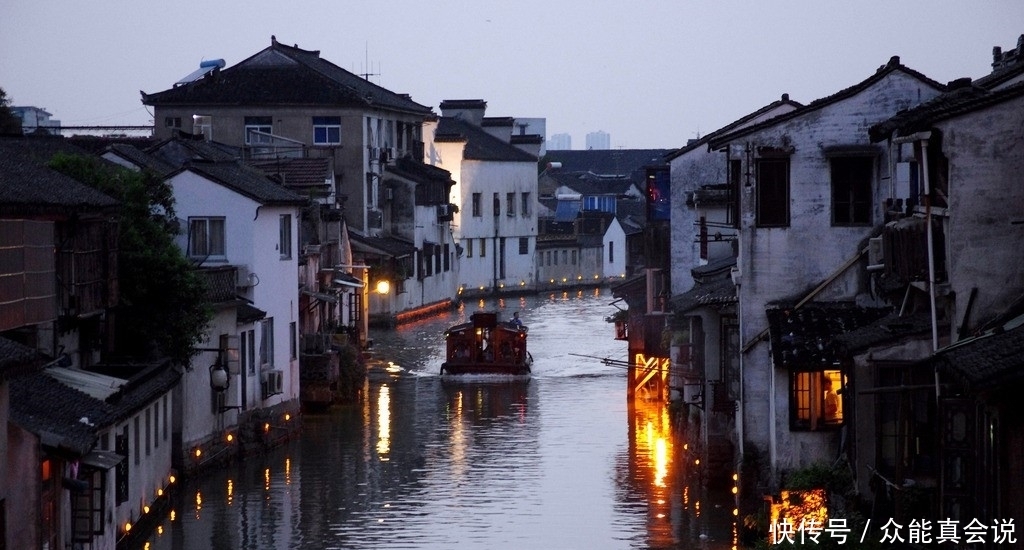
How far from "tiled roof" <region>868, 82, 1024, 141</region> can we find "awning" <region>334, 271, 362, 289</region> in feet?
79.4

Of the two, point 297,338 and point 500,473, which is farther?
point 297,338

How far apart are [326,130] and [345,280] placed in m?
17.1

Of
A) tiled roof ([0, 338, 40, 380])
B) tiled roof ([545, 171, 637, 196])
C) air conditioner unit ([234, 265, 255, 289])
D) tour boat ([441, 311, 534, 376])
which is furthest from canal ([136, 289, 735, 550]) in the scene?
tiled roof ([545, 171, 637, 196])

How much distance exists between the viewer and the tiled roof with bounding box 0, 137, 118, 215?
20656 mm

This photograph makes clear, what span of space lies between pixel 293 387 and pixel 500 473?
635cm

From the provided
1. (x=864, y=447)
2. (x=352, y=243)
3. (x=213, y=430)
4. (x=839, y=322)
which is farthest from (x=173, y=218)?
(x=352, y=243)

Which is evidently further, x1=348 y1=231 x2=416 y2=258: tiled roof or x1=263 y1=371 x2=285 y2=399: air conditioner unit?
x1=348 y1=231 x2=416 y2=258: tiled roof

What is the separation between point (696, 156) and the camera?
112 ft

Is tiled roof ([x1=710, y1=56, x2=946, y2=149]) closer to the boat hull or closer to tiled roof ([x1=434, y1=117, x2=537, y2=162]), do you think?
the boat hull

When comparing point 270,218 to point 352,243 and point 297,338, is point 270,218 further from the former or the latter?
point 352,243

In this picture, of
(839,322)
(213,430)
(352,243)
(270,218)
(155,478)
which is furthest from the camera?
(352,243)

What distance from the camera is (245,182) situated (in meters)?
33.0

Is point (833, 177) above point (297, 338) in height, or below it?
above

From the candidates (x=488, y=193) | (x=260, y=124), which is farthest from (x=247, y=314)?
(x=488, y=193)
